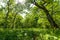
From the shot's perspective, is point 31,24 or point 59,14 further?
point 31,24

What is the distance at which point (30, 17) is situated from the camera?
30578 millimetres

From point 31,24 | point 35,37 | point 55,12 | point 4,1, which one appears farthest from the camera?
point 31,24

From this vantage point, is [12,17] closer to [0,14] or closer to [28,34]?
[0,14]

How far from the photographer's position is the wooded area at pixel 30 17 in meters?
5.49

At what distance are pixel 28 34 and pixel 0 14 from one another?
117 feet

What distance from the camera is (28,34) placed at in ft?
18.2

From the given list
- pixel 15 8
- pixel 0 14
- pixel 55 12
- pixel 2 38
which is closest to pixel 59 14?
pixel 55 12

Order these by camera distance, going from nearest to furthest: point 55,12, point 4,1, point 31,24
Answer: point 55,12 < point 4,1 < point 31,24

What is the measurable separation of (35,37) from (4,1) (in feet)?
111

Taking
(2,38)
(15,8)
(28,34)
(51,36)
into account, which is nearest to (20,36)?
(28,34)

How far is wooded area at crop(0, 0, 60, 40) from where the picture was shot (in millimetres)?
5492

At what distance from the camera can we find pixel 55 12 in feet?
85.4

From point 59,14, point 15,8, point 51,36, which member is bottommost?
point 51,36

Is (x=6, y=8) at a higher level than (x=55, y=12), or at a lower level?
higher
